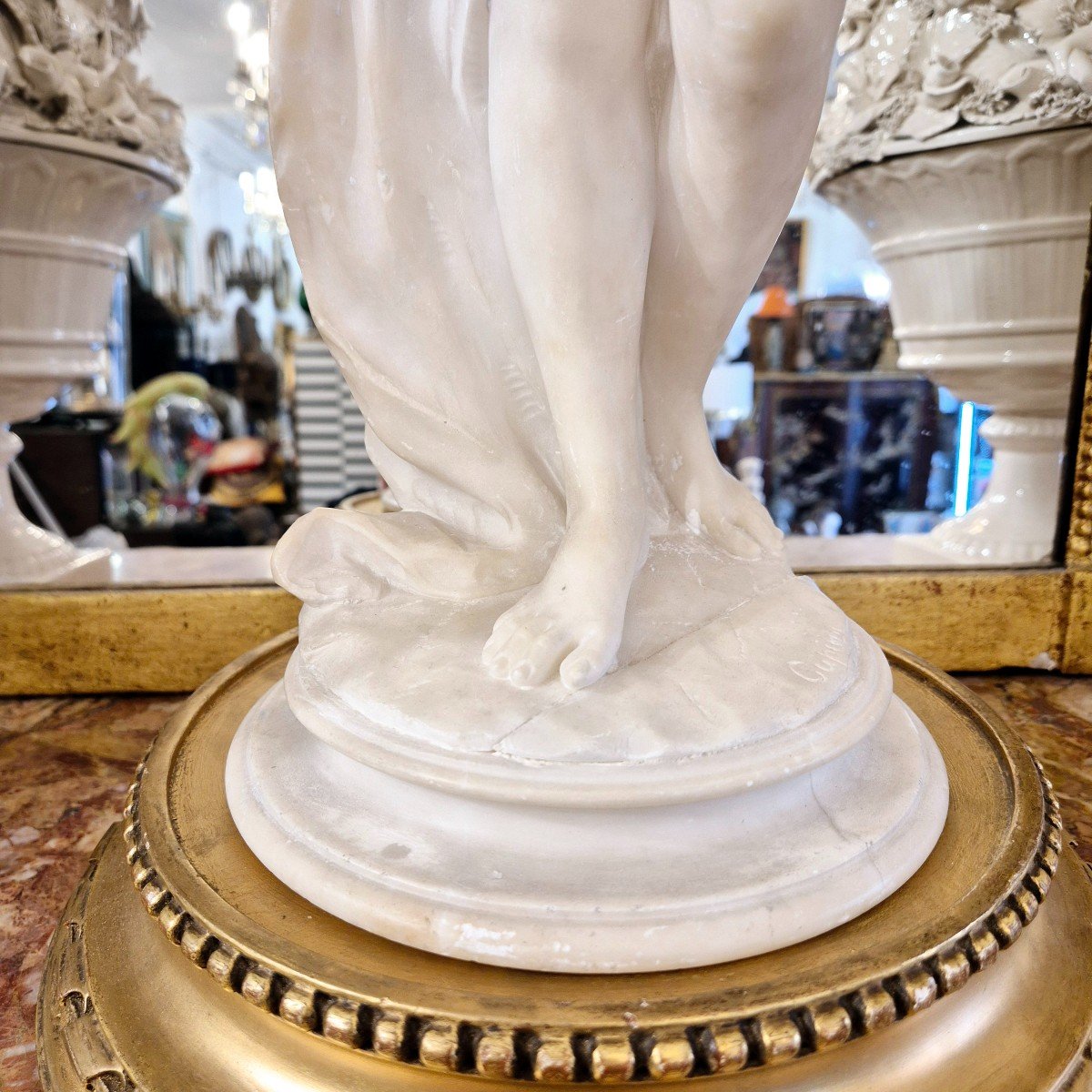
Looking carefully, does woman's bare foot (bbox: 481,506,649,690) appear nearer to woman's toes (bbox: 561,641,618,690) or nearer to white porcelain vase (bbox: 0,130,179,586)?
woman's toes (bbox: 561,641,618,690)

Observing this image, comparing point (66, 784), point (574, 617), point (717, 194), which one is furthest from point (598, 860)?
point (66, 784)

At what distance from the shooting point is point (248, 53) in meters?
1.51

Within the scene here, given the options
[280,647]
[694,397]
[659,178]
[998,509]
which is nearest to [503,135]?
[659,178]

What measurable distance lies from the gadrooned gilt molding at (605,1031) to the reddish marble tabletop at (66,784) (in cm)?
22

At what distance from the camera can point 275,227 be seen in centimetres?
212

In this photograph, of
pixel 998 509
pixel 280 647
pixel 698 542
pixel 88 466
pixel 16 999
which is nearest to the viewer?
pixel 16 999

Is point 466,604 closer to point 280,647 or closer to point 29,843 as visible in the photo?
point 280,647

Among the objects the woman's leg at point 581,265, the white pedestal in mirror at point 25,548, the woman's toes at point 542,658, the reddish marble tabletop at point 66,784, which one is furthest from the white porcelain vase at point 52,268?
the woman's toes at point 542,658

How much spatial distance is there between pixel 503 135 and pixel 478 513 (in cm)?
31

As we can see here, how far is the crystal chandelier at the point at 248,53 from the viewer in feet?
4.82

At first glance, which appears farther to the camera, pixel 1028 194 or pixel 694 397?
pixel 1028 194

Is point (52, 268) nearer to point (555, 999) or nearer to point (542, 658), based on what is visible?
point (542, 658)

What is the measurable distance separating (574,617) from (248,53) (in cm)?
132

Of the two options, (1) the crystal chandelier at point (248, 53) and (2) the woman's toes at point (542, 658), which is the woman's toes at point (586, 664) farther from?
(1) the crystal chandelier at point (248, 53)
